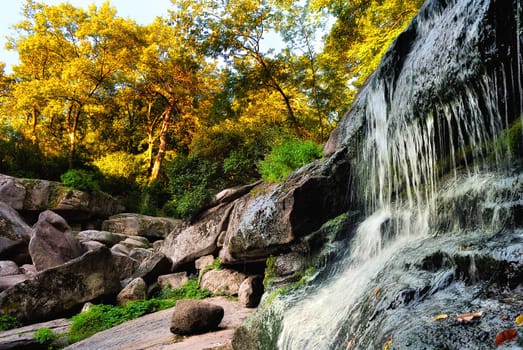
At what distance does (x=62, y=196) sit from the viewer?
16438 mm

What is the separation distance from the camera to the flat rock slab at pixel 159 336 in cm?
504

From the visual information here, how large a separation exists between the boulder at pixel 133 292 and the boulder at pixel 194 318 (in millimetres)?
4344

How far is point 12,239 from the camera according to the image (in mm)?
11875

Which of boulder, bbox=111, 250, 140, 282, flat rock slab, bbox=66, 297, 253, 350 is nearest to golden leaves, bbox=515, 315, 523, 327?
flat rock slab, bbox=66, 297, 253, 350

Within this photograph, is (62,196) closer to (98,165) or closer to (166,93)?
(98,165)

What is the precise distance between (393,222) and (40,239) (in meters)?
10.8

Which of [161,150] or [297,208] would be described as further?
[161,150]

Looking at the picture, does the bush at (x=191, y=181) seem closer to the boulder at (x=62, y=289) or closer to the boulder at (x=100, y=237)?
the boulder at (x=62, y=289)

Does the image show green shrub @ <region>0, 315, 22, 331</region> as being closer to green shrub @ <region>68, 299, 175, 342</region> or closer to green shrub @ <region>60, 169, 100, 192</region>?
green shrub @ <region>68, 299, 175, 342</region>

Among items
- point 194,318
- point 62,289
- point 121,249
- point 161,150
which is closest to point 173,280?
point 62,289

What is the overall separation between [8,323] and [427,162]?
9.35 m

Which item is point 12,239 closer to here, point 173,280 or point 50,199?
point 50,199

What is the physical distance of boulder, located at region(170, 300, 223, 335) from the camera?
549cm

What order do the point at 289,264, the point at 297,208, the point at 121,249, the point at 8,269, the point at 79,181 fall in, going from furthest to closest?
the point at 79,181
the point at 121,249
the point at 8,269
the point at 297,208
the point at 289,264
